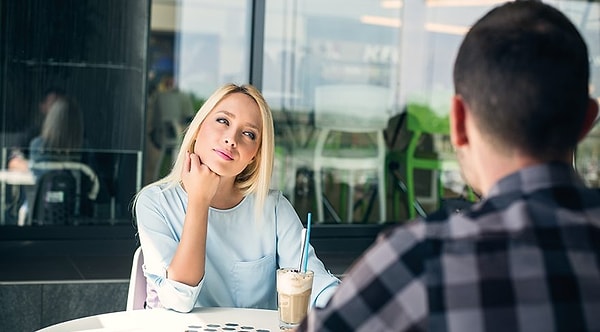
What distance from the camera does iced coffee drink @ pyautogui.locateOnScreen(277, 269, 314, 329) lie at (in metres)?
2.15

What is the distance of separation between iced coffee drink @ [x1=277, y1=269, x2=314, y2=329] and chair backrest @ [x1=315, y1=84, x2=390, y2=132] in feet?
13.7

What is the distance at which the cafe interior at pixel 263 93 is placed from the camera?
5.23 meters

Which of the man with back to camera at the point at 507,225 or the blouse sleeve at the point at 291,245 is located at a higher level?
the man with back to camera at the point at 507,225

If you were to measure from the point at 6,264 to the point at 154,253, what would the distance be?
2507mm

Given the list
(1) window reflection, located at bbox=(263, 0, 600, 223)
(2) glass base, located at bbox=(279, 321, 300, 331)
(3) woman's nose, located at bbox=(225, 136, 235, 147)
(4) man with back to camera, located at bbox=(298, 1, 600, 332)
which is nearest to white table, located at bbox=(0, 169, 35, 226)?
(1) window reflection, located at bbox=(263, 0, 600, 223)

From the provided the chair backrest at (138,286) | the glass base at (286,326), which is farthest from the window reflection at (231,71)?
the glass base at (286,326)

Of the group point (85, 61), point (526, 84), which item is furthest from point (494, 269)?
point (85, 61)

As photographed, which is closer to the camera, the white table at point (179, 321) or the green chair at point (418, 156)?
the white table at point (179, 321)

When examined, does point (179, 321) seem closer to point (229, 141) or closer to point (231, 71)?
point (229, 141)

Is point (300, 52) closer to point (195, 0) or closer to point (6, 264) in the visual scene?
point (195, 0)

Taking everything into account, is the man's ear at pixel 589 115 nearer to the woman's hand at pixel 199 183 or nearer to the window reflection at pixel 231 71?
the woman's hand at pixel 199 183

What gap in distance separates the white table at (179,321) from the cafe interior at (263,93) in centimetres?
241

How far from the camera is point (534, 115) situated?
119cm

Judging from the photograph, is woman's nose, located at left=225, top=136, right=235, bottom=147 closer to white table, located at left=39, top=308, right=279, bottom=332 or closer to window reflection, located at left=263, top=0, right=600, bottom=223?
white table, located at left=39, top=308, right=279, bottom=332
